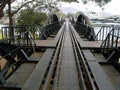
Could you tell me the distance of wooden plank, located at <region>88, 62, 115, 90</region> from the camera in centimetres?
571

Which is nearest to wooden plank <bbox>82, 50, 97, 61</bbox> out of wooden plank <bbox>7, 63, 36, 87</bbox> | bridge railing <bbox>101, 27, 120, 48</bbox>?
bridge railing <bbox>101, 27, 120, 48</bbox>

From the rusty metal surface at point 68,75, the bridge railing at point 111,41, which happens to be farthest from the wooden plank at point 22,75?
the bridge railing at point 111,41

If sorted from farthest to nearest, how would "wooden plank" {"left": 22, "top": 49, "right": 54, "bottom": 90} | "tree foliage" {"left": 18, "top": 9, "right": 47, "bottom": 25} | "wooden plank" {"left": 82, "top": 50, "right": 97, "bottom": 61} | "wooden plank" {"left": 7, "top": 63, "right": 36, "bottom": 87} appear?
"tree foliage" {"left": 18, "top": 9, "right": 47, "bottom": 25}, "wooden plank" {"left": 82, "top": 50, "right": 97, "bottom": 61}, "wooden plank" {"left": 7, "top": 63, "right": 36, "bottom": 87}, "wooden plank" {"left": 22, "top": 49, "right": 54, "bottom": 90}

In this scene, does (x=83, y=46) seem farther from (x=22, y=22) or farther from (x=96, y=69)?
(x=22, y=22)

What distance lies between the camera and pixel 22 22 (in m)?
31.4

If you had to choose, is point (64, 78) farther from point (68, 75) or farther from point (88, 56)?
point (88, 56)

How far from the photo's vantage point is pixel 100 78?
635 cm

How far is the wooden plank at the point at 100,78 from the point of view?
5.71m

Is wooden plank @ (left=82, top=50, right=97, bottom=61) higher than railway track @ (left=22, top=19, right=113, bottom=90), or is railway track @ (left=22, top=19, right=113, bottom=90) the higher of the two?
wooden plank @ (left=82, top=50, right=97, bottom=61)

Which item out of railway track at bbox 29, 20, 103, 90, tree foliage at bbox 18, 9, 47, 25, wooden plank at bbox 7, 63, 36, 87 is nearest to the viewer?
railway track at bbox 29, 20, 103, 90

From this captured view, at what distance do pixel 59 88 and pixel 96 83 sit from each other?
989mm

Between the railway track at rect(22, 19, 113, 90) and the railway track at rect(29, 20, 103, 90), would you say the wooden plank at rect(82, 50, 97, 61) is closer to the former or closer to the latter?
the railway track at rect(29, 20, 103, 90)

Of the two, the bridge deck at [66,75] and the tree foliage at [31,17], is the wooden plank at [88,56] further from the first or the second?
the tree foliage at [31,17]

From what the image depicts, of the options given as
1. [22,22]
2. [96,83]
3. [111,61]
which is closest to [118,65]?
[111,61]
